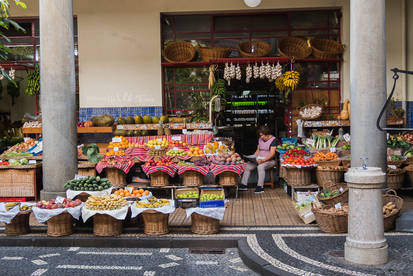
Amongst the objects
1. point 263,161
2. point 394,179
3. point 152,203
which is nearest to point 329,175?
point 394,179

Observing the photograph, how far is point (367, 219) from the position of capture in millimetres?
4816

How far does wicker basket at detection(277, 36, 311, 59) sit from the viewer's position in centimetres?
1164

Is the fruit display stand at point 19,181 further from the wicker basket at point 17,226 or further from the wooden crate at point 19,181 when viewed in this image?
the wicker basket at point 17,226

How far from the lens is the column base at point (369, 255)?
474 centimetres

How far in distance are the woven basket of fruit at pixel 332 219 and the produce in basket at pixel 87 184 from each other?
3.43m

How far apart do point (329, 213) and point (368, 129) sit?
5.32 ft

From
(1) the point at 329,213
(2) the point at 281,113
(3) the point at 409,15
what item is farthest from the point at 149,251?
(3) the point at 409,15

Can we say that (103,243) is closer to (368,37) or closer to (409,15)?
(368,37)

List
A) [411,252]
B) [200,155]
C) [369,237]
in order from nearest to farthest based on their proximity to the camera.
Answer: [369,237]
[411,252]
[200,155]

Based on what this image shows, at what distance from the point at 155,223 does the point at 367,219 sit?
295 cm

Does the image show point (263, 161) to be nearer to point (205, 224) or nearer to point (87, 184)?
point (205, 224)

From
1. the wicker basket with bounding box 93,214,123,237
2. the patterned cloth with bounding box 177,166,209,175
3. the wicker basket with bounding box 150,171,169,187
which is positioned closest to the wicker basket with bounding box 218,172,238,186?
the patterned cloth with bounding box 177,166,209,175

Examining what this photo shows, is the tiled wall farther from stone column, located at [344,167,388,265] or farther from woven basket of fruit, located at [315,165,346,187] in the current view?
stone column, located at [344,167,388,265]

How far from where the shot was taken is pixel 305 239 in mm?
5699
